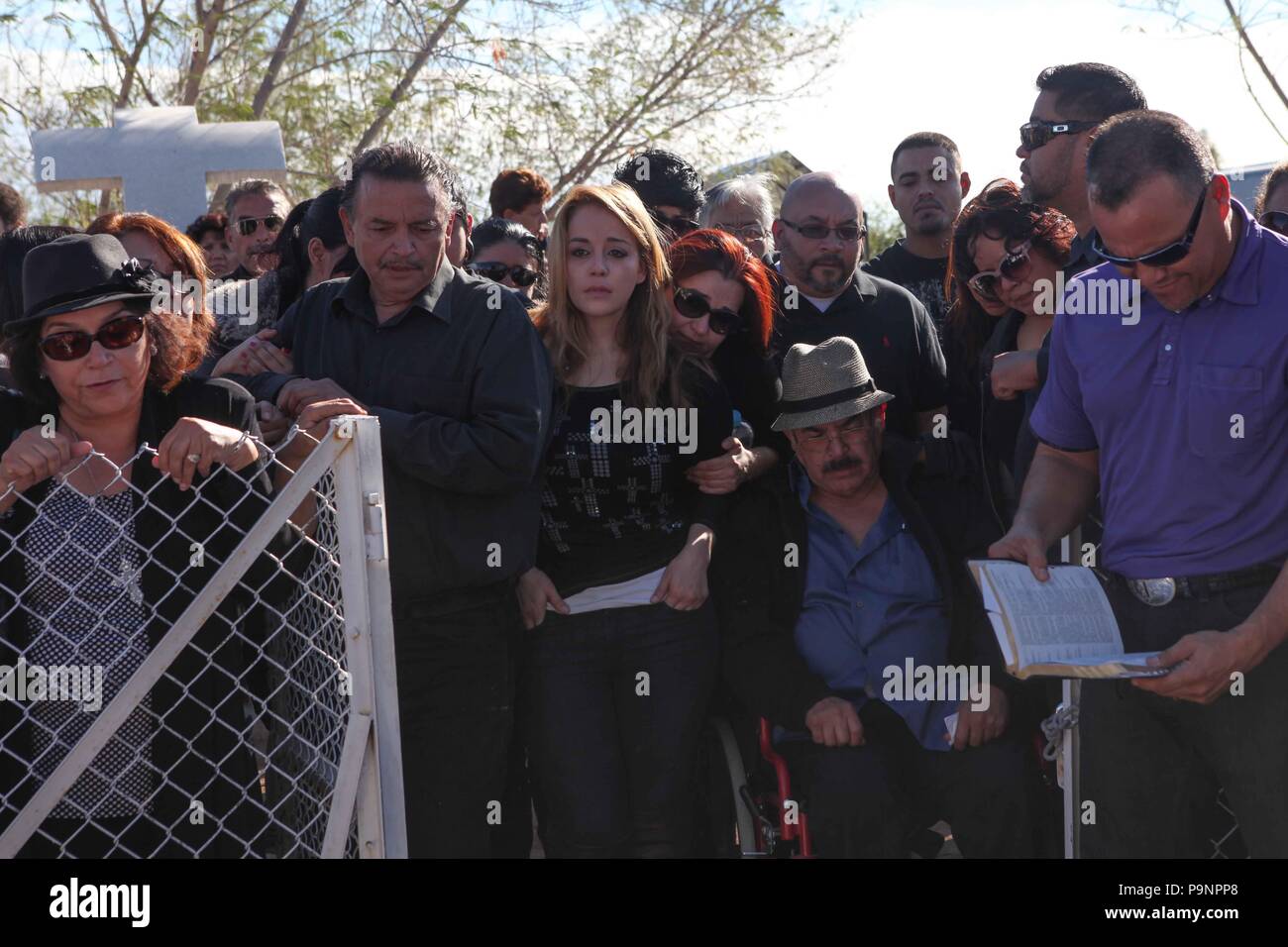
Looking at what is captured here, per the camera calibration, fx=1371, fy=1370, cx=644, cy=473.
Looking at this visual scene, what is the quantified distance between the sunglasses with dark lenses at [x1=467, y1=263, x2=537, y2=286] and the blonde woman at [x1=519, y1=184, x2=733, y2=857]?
3.51ft

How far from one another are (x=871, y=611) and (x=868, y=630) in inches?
2.2

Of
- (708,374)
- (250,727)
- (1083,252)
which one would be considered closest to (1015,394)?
(1083,252)

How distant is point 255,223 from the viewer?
225 inches

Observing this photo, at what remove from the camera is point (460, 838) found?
358cm

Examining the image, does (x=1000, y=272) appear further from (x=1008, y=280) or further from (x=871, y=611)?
(x=871, y=611)

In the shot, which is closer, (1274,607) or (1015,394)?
(1274,607)

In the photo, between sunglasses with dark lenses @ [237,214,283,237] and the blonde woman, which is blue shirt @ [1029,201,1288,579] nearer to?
the blonde woman

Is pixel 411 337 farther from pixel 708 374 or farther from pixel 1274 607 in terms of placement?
pixel 1274 607

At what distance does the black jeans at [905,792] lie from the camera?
12.4 feet

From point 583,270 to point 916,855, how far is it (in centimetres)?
200

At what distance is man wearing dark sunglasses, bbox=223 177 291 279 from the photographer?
5.61 metres

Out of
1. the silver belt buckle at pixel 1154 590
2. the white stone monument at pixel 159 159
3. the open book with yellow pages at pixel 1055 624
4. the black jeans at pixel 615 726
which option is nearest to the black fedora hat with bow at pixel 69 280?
the black jeans at pixel 615 726

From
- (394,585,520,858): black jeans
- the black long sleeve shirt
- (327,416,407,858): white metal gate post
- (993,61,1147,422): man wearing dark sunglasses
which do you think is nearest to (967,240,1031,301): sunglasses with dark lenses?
(993,61,1147,422): man wearing dark sunglasses

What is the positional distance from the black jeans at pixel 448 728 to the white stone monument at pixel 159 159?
489 centimetres
